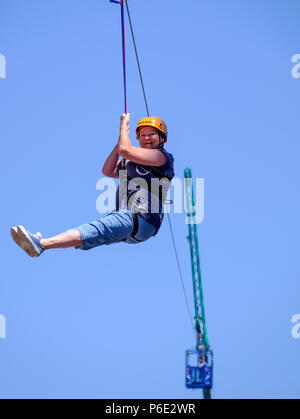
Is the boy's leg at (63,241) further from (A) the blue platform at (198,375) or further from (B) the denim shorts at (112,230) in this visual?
(A) the blue platform at (198,375)

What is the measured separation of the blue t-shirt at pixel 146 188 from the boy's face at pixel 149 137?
0.59 ft

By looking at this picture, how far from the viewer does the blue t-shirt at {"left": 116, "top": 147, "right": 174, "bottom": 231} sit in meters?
10.4

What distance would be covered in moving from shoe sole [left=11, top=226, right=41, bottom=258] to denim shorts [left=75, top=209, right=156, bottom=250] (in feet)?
1.88

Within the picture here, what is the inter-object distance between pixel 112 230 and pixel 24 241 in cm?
114

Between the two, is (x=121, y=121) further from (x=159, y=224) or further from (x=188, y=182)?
(x=188, y=182)

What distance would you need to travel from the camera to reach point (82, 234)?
31.2 ft

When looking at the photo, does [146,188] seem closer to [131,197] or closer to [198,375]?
[131,197]

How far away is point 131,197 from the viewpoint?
1046 cm

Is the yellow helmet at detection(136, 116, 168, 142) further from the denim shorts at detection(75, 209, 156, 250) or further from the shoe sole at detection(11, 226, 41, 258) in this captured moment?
the shoe sole at detection(11, 226, 41, 258)

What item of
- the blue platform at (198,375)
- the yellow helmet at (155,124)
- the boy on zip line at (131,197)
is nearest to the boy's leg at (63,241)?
the boy on zip line at (131,197)

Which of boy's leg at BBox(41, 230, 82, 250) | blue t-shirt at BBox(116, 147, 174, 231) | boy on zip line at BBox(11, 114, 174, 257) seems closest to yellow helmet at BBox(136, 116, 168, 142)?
boy on zip line at BBox(11, 114, 174, 257)

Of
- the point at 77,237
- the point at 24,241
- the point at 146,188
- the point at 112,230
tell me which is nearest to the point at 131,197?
the point at 146,188
